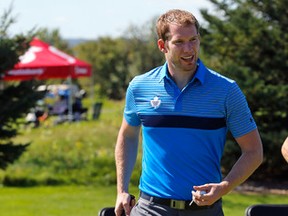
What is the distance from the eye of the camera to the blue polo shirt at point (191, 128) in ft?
11.6

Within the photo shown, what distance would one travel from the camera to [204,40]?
12953 millimetres

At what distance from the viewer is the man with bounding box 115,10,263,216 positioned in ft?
11.6

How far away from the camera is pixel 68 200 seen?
10.8 metres

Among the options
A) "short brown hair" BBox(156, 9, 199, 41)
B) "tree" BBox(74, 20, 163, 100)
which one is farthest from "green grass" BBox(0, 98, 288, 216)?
"tree" BBox(74, 20, 163, 100)

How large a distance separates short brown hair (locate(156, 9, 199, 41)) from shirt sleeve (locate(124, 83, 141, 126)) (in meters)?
0.36

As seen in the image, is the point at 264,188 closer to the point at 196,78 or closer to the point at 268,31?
the point at 268,31

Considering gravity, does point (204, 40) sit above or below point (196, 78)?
below

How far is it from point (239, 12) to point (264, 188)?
121 inches

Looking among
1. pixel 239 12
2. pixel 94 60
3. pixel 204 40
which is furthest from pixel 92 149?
pixel 94 60

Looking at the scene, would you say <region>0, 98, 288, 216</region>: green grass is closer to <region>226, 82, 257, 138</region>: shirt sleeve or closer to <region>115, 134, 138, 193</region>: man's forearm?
<region>115, 134, 138, 193</region>: man's forearm

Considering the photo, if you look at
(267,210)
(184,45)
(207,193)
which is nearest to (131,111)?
(184,45)

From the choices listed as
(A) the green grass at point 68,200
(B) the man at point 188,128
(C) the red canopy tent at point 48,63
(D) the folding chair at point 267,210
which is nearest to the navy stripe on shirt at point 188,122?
(B) the man at point 188,128

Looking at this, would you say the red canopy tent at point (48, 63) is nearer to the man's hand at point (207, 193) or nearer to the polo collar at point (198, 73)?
the polo collar at point (198, 73)

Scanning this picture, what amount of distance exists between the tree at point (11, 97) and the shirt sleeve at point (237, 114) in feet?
27.6
